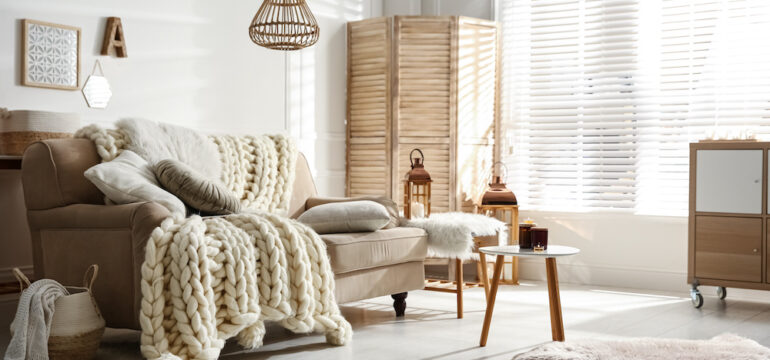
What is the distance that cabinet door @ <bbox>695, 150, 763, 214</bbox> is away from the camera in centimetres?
429

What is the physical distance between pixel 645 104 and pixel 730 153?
2.79 feet

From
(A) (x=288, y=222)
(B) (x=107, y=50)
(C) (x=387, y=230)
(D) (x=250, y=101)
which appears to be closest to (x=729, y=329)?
(C) (x=387, y=230)

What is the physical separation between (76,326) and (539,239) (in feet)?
5.79

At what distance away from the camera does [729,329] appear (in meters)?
3.75

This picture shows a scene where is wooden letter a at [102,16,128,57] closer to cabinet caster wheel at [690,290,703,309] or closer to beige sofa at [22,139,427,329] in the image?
beige sofa at [22,139,427,329]

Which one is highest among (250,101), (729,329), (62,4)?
(62,4)

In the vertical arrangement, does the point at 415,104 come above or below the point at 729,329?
above

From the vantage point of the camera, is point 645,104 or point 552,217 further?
point 552,217

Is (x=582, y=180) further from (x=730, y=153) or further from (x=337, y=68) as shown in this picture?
(x=337, y=68)

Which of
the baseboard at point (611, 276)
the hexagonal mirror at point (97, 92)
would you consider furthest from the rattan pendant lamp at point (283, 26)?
the baseboard at point (611, 276)

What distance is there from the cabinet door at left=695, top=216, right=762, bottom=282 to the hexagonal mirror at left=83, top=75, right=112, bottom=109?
319 centimetres

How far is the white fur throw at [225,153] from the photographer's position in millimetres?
3426

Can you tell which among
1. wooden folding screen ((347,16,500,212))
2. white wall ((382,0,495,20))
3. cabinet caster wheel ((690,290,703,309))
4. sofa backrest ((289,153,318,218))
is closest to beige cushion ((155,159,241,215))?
sofa backrest ((289,153,318,218))

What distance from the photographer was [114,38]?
415cm
